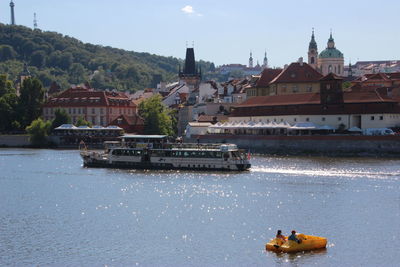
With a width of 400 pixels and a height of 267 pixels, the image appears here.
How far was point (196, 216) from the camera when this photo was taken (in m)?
50.5

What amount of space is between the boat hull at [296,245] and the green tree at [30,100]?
110960 millimetres

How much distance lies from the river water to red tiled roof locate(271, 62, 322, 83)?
57753 millimetres

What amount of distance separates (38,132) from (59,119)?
808 cm

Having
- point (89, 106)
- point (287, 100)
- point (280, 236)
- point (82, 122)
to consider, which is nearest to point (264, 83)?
point (287, 100)

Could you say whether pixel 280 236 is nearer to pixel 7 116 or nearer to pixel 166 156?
pixel 166 156

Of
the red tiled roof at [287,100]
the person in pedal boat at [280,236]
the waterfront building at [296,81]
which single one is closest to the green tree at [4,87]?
the red tiled roof at [287,100]

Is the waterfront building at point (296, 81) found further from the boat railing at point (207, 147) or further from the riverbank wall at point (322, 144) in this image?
the boat railing at point (207, 147)

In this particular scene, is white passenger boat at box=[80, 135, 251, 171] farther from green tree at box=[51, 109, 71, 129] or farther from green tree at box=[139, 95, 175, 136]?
green tree at box=[51, 109, 71, 129]

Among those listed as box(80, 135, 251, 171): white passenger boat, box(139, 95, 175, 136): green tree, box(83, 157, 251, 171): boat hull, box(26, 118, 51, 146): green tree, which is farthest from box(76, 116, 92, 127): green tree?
box(83, 157, 251, 171): boat hull

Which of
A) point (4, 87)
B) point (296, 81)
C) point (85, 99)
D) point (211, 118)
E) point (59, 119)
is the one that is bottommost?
point (59, 119)

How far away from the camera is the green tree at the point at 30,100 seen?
14712 cm

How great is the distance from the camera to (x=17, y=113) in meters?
147

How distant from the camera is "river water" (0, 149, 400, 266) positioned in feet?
131

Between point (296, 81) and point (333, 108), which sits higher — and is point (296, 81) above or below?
above
